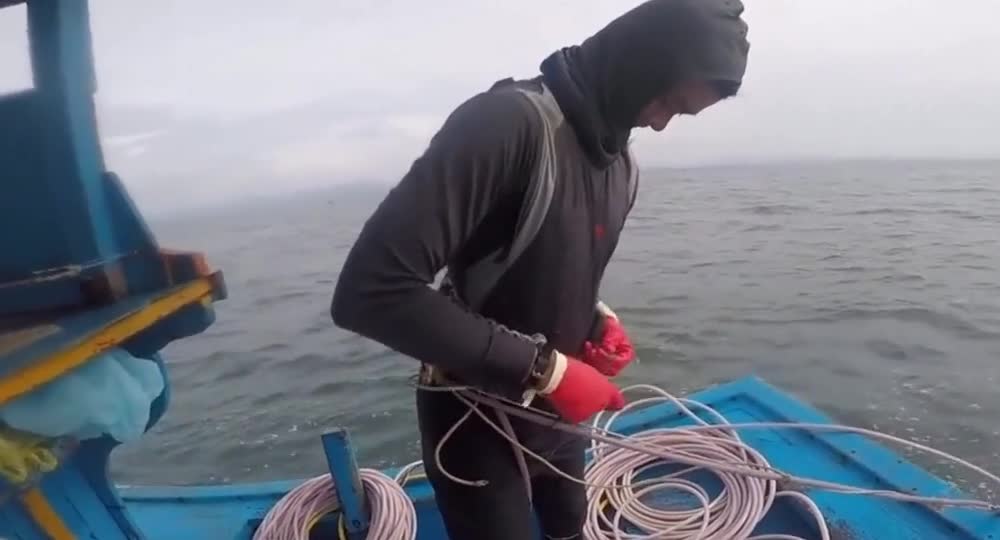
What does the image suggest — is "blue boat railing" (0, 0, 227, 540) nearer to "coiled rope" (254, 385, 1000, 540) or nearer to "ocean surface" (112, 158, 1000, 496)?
"ocean surface" (112, 158, 1000, 496)

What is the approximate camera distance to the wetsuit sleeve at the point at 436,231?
54.2 inches

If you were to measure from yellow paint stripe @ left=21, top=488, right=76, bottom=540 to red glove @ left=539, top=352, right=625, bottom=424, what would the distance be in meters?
1.25

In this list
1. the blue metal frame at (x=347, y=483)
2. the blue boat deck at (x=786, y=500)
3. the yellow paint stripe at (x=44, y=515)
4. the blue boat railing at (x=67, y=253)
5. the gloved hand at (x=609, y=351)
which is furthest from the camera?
the blue boat deck at (x=786, y=500)

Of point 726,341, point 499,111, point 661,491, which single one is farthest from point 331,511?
point 726,341

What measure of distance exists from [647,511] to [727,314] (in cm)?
507

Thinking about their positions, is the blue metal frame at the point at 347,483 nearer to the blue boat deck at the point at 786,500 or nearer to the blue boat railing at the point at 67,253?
the blue boat deck at the point at 786,500

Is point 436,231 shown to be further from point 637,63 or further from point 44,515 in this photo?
point 44,515

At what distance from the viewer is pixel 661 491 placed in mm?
2973

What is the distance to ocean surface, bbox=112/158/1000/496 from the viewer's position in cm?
514

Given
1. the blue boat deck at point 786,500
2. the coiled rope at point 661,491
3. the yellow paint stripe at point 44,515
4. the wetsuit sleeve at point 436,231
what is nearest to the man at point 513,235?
the wetsuit sleeve at point 436,231

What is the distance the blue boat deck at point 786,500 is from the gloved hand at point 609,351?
121 centimetres

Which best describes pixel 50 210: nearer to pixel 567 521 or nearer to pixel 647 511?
pixel 567 521

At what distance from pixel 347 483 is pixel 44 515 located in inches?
36.9

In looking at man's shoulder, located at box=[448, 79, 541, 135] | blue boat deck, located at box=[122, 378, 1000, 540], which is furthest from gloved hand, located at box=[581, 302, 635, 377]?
blue boat deck, located at box=[122, 378, 1000, 540]
